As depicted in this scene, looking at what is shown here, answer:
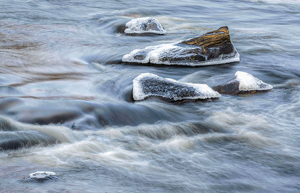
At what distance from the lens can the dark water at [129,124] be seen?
2.89 meters

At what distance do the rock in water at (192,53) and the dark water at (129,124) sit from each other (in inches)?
9.4

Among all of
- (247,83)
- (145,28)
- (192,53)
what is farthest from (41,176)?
(145,28)

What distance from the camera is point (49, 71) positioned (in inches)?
242

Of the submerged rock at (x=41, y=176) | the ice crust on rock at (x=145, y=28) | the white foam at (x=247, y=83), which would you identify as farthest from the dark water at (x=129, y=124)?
the ice crust on rock at (x=145, y=28)

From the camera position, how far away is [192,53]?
260 inches

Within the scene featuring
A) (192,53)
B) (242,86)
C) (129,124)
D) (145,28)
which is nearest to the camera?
(129,124)

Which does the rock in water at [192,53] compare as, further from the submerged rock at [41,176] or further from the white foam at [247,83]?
the submerged rock at [41,176]

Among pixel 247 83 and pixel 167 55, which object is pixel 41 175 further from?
pixel 167 55

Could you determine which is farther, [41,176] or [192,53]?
[192,53]

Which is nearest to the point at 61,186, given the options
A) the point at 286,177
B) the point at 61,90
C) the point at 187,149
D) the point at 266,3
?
the point at 187,149

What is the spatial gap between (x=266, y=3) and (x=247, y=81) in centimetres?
1251

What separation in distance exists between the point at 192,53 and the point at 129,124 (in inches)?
120

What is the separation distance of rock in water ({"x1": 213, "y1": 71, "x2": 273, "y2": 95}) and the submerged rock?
347 cm

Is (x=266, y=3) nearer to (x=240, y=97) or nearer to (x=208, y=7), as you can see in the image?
(x=208, y=7)
